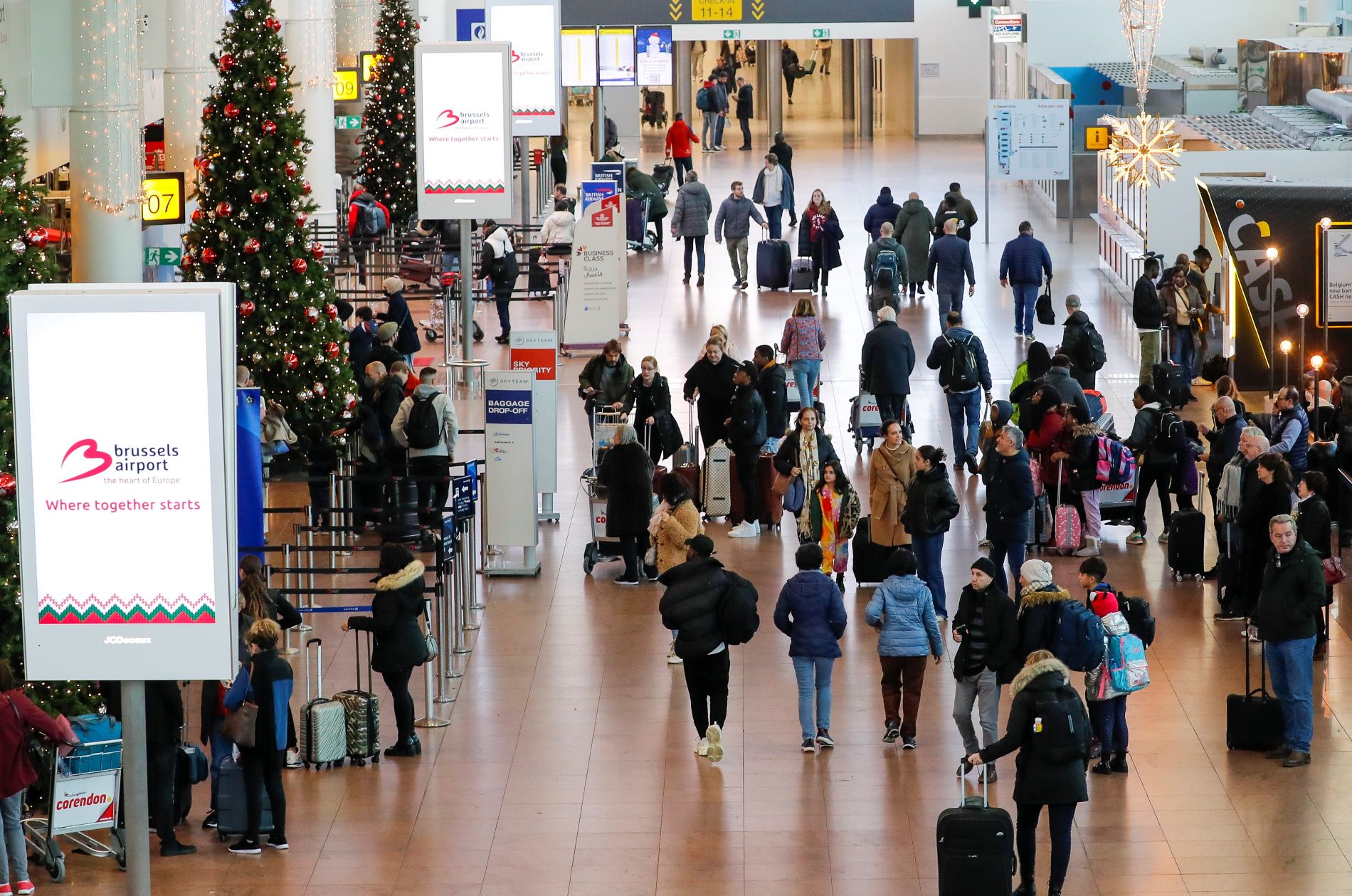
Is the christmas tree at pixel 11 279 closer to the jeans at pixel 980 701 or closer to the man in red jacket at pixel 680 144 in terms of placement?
the jeans at pixel 980 701

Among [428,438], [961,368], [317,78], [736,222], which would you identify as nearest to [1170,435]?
[961,368]

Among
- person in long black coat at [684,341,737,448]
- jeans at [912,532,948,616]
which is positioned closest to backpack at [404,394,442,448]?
person in long black coat at [684,341,737,448]

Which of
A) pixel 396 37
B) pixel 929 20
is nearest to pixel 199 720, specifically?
pixel 396 37

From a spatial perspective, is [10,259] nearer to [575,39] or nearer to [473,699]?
[473,699]

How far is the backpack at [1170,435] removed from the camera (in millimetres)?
14969

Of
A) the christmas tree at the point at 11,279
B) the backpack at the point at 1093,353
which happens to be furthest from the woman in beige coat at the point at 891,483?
the christmas tree at the point at 11,279

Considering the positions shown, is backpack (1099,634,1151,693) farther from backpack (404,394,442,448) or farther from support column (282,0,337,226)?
support column (282,0,337,226)

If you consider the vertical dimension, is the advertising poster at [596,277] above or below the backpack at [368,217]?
below

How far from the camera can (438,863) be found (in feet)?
31.9

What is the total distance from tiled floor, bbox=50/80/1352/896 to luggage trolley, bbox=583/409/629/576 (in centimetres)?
18

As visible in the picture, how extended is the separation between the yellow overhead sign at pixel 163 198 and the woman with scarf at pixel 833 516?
9253 mm

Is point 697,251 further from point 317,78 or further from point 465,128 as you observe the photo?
point 465,128

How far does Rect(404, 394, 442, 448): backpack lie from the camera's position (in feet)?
51.6

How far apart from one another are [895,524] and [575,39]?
969 inches
